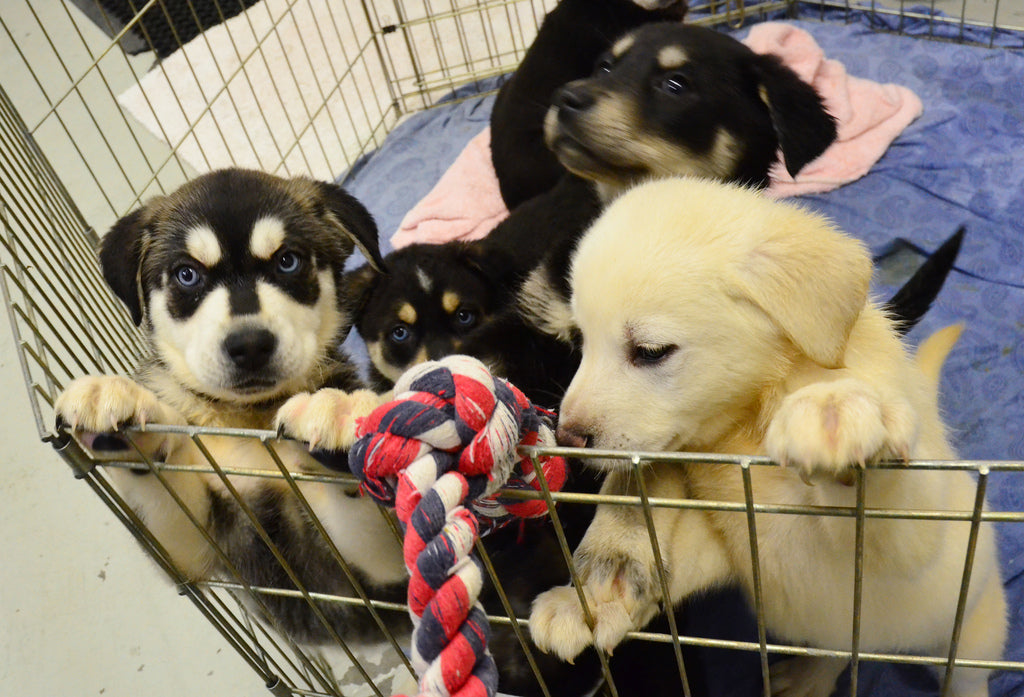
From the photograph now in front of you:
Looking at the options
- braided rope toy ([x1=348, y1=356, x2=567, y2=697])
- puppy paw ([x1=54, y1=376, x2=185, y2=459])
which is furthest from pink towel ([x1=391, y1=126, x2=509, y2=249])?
braided rope toy ([x1=348, y1=356, x2=567, y2=697])

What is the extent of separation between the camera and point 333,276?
1.68 metres

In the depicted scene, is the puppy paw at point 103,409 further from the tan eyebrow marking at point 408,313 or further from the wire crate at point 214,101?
the tan eyebrow marking at point 408,313

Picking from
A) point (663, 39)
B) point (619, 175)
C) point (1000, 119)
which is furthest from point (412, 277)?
point (1000, 119)

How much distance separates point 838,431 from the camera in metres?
0.79

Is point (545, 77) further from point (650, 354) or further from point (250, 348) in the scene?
point (650, 354)

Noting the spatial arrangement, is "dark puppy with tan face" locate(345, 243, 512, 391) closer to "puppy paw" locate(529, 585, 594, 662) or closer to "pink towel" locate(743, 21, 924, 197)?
"puppy paw" locate(529, 585, 594, 662)

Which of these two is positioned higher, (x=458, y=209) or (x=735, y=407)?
(x=735, y=407)

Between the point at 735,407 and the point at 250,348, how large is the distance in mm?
743

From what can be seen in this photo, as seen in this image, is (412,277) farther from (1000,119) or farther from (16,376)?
(1000,119)

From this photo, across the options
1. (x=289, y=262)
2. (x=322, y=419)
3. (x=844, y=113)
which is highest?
(x=322, y=419)

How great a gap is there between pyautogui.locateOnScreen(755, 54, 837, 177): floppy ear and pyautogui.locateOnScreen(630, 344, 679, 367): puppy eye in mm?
825

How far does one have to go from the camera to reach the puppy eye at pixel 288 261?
4.98ft

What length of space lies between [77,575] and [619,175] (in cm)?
171

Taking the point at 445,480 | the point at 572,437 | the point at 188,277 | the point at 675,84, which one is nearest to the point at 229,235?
the point at 188,277
